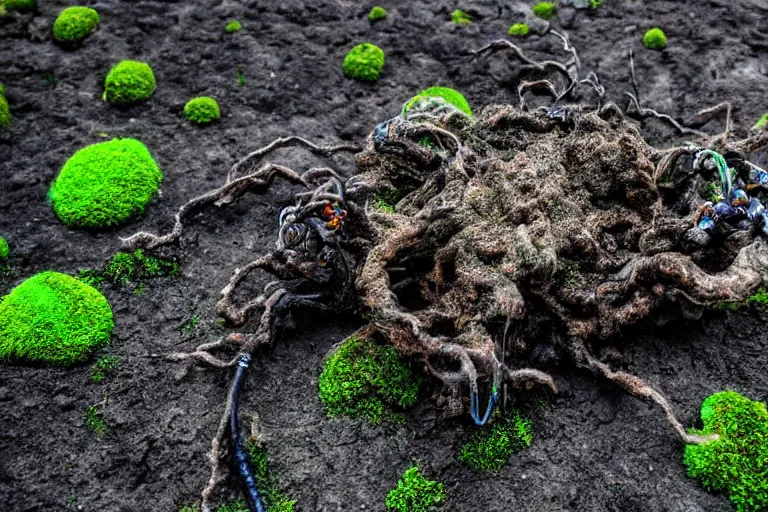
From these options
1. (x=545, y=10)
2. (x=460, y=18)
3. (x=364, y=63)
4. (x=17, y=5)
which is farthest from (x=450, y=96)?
(x=17, y=5)

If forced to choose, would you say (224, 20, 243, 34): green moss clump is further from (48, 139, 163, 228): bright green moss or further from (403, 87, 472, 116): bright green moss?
(403, 87, 472, 116): bright green moss

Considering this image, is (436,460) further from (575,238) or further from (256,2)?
(256,2)

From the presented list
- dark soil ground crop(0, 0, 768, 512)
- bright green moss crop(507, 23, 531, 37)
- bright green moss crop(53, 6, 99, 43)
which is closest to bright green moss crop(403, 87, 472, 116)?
dark soil ground crop(0, 0, 768, 512)

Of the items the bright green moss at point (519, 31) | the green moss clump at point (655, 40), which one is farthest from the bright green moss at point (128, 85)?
the green moss clump at point (655, 40)

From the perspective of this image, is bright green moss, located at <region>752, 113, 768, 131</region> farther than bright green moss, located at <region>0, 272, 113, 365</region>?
Yes

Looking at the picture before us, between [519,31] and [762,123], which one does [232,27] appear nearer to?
[519,31]

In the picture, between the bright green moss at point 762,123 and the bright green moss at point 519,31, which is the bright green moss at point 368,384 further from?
the bright green moss at point 519,31
